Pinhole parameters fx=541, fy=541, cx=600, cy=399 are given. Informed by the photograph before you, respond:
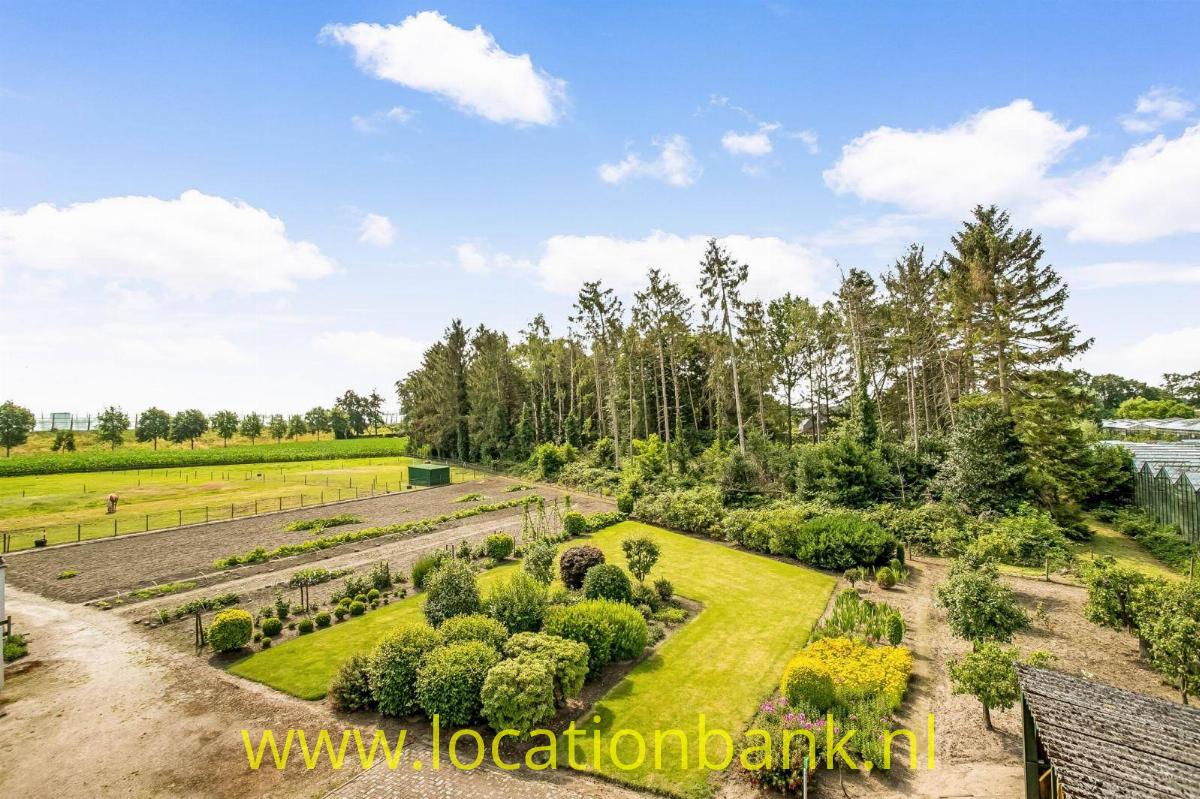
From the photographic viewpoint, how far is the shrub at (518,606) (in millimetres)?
16281

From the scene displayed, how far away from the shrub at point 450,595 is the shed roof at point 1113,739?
1391 cm

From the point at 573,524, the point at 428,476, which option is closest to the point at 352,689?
the point at 573,524

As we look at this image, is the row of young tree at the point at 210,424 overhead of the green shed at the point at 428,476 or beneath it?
overhead

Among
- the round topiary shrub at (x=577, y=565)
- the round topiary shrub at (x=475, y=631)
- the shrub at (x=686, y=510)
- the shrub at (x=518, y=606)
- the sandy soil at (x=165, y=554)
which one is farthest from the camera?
the shrub at (x=686, y=510)

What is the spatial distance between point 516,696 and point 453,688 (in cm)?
172

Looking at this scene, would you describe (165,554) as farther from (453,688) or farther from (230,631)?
(453,688)

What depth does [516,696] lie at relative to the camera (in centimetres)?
1217

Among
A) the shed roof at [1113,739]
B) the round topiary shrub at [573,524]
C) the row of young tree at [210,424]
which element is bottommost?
the round topiary shrub at [573,524]

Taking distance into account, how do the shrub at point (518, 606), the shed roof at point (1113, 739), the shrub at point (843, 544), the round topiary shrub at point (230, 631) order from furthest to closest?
1. the shrub at point (843, 544)
2. the round topiary shrub at point (230, 631)
3. the shrub at point (518, 606)
4. the shed roof at point (1113, 739)

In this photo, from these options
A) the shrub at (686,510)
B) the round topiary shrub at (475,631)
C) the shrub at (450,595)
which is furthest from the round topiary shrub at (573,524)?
the round topiary shrub at (475,631)

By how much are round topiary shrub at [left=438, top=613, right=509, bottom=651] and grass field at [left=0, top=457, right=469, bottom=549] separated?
2903cm

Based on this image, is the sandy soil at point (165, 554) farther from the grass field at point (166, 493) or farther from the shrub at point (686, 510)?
the shrub at point (686, 510)

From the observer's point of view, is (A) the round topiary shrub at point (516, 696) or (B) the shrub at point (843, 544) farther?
(B) the shrub at point (843, 544)

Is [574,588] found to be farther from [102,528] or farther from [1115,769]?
[102,528]
